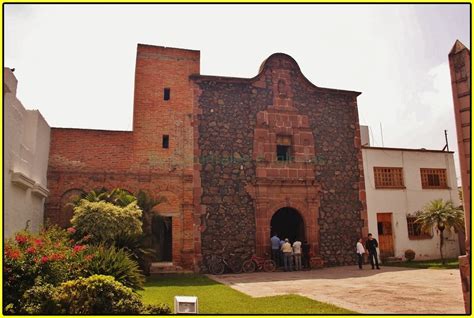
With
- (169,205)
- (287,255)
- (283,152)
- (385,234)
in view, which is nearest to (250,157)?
(283,152)

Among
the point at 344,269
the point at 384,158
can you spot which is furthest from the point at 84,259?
the point at 384,158

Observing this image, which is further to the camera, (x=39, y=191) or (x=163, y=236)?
(x=163, y=236)

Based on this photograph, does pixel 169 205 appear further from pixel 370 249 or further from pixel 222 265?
pixel 370 249

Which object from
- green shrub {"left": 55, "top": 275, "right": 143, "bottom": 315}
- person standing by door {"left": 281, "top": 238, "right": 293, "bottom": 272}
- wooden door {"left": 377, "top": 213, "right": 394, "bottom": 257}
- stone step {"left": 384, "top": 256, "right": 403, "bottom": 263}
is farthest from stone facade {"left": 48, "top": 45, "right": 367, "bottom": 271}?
green shrub {"left": 55, "top": 275, "right": 143, "bottom": 315}

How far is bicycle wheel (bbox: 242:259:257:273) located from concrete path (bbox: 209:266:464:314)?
0.77m

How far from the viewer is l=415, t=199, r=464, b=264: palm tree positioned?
19.6m

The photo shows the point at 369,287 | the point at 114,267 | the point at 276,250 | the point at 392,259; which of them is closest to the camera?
the point at 114,267

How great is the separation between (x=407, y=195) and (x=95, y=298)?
18.2 metres

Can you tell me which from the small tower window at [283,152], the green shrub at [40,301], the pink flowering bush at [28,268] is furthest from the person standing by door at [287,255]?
the green shrub at [40,301]

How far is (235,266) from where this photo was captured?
17266mm

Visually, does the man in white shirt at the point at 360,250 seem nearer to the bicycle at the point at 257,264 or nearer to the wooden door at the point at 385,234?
the wooden door at the point at 385,234

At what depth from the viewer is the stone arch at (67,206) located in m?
16.1

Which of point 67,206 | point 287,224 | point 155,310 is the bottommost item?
point 155,310

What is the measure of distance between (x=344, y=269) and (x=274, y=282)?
513cm
